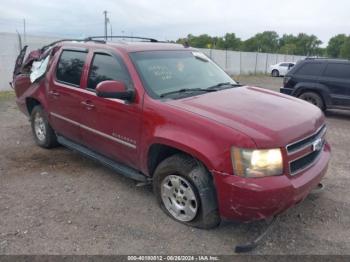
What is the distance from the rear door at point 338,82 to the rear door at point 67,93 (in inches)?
292

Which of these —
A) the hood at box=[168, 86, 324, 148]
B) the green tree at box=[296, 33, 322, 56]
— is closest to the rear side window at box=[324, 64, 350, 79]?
the hood at box=[168, 86, 324, 148]


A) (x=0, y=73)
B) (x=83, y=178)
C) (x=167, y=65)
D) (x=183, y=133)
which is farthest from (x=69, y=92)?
(x=0, y=73)

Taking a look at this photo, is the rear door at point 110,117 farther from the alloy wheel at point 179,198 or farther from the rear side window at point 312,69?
the rear side window at point 312,69

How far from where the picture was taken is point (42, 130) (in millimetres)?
6152

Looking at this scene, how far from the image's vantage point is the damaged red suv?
3.12m

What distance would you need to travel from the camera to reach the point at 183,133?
3432mm

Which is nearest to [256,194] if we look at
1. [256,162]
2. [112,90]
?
[256,162]

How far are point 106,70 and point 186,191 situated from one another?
1871mm

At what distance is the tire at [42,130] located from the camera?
5.94 meters

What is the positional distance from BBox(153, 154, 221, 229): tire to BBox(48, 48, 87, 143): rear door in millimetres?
1700

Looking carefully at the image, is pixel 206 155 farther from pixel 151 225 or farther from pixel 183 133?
pixel 151 225

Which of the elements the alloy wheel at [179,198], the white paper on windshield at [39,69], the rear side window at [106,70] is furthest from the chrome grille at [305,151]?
the white paper on windshield at [39,69]

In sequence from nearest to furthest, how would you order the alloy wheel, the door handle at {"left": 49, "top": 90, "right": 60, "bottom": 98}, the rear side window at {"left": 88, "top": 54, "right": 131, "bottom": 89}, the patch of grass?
1. the alloy wheel
2. the rear side window at {"left": 88, "top": 54, "right": 131, "bottom": 89}
3. the door handle at {"left": 49, "top": 90, "right": 60, "bottom": 98}
4. the patch of grass

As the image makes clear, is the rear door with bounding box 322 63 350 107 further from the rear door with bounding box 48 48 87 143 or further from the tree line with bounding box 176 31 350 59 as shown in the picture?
the tree line with bounding box 176 31 350 59
